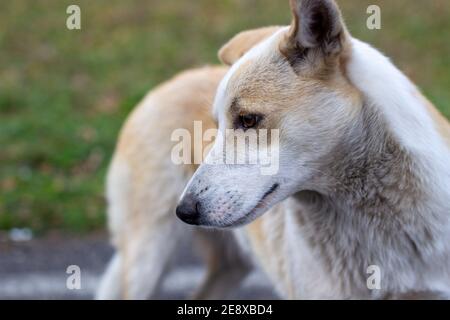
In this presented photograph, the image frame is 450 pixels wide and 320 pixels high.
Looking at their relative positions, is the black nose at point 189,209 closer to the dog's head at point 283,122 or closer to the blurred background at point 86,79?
the dog's head at point 283,122

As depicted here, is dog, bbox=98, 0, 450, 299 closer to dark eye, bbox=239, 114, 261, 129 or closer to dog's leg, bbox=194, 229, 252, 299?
dark eye, bbox=239, 114, 261, 129

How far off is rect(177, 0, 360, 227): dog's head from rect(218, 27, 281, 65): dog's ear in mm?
548

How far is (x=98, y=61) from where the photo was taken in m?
8.98

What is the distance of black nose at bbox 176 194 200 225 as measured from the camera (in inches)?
128

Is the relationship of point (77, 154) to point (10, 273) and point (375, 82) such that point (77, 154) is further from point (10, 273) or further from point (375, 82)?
point (375, 82)

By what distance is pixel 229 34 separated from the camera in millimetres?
9305

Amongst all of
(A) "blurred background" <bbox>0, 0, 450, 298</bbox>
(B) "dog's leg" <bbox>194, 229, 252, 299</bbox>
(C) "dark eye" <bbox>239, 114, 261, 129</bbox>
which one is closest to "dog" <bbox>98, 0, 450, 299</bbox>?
(C) "dark eye" <bbox>239, 114, 261, 129</bbox>

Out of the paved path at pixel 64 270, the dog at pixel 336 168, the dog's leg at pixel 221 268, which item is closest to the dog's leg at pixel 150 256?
the dog's leg at pixel 221 268

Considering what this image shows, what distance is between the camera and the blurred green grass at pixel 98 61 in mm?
7398

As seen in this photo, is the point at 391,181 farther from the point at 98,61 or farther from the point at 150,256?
the point at 98,61

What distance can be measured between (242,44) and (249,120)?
2.50 feet
